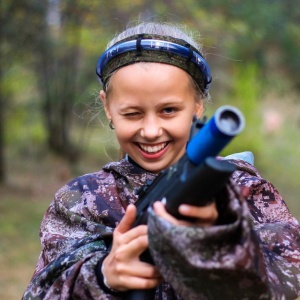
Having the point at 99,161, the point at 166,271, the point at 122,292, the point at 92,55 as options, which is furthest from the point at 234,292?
the point at 99,161

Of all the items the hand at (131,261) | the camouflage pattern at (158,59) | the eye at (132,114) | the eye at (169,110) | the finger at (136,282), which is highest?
the camouflage pattern at (158,59)

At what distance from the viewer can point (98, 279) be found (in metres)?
2.01

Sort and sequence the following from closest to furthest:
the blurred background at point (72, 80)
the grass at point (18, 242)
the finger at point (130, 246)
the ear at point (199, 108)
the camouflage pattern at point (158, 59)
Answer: the finger at point (130, 246) → the camouflage pattern at point (158, 59) → the ear at point (199, 108) → the grass at point (18, 242) → the blurred background at point (72, 80)

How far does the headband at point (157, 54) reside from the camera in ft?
7.62

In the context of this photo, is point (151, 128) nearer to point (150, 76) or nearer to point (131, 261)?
point (150, 76)

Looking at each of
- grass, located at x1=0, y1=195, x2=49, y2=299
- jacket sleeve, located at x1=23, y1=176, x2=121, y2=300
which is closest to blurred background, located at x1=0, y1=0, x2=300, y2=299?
grass, located at x1=0, y1=195, x2=49, y2=299

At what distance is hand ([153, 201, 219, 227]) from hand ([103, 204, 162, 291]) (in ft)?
0.36

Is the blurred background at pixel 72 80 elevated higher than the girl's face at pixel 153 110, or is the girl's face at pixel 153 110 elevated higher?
the blurred background at pixel 72 80

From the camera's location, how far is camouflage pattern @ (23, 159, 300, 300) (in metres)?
1.73

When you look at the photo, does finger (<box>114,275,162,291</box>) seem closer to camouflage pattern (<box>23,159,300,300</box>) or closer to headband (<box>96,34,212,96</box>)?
camouflage pattern (<box>23,159,300,300</box>)

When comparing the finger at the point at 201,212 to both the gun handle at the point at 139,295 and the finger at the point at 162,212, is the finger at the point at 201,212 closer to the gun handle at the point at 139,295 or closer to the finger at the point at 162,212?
the finger at the point at 162,212

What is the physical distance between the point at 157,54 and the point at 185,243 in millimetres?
838

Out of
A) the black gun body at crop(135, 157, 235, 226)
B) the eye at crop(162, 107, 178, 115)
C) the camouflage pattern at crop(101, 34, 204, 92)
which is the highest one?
the camouflage pattern at crop(101, 34, 204, 92)

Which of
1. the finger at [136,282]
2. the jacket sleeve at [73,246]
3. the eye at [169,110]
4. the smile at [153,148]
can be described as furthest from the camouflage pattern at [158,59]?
the finger at [136,282]
